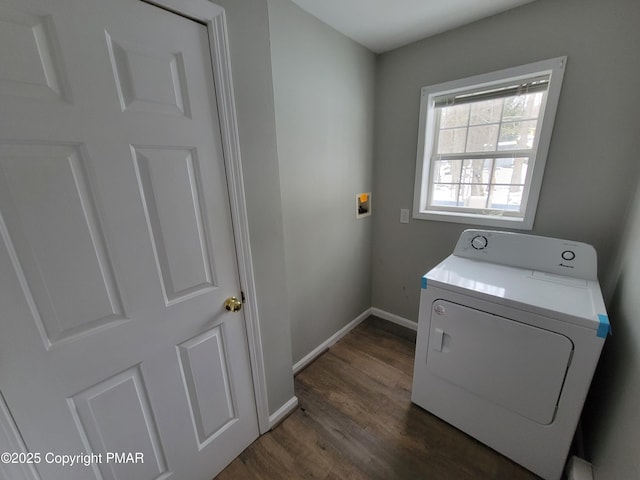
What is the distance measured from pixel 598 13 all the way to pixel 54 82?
240cm

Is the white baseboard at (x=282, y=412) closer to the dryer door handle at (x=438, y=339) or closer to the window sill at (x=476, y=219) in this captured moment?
the dryer door handle at (x=438, y=339)

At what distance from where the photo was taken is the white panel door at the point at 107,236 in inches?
26.3

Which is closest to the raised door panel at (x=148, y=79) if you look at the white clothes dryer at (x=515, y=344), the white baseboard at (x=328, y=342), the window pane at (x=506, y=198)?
the white clothes dryer at (x=515, y=344)

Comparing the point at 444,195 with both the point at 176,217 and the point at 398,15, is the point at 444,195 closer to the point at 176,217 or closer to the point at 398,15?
the point at 398,15

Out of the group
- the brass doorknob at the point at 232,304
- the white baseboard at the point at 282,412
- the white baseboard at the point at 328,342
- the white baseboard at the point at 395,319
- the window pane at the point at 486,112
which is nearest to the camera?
the brass doorknob at the point at 232,304

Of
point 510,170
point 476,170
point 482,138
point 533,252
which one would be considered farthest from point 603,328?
point 482,138

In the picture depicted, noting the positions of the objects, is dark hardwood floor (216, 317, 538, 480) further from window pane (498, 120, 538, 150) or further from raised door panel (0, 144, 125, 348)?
window pane (498, 120, 538, 150)

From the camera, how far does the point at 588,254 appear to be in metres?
1.35

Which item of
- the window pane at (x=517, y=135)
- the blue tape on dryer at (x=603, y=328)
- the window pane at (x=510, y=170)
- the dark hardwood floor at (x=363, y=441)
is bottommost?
the dark hardwood floor at (x=363, y=441)

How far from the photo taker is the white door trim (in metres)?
0.90

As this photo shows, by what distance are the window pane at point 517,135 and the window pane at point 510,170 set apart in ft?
0.28

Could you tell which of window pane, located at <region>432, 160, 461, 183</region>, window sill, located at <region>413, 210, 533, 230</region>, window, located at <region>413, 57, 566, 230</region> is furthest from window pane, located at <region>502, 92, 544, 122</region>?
window sill, located at <region>413, 210, 533, 230</region>

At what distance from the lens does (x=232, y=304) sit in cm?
117

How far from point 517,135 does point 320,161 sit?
4.45 ft
